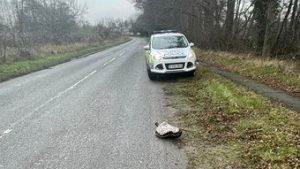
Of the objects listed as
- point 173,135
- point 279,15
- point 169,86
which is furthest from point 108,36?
point 173,135

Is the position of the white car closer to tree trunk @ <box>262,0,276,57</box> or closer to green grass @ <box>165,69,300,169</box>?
green grass @ <box>165,69,300,169</box>

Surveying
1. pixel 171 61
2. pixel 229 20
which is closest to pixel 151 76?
pixel 171 61

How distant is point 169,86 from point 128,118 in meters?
4.97

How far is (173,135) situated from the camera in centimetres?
670

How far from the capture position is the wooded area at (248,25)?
18188mm

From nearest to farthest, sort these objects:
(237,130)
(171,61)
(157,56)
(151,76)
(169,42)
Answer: (237,130)
(171,61)
(157,56)
(151,76)
(169,42)

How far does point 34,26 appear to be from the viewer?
167 feet

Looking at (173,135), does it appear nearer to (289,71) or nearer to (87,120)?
(87,120)

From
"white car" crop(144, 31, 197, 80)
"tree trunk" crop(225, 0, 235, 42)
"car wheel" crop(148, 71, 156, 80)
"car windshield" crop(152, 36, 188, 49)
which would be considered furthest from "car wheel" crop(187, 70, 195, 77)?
"tree trunk" crop(225, 0, 235, 42)

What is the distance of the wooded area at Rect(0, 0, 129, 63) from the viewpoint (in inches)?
1124

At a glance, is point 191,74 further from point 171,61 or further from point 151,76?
point 151,76

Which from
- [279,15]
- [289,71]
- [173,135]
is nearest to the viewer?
[173,135]

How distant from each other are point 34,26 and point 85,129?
4675 centimetres

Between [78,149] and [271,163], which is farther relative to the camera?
[78,149]
